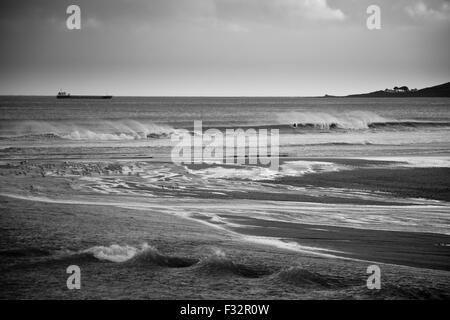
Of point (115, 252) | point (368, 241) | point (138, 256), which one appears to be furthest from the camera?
point (368, 241)

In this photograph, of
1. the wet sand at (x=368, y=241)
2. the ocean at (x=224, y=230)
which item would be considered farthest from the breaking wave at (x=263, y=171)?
the wet sand at (x=368, y=241)

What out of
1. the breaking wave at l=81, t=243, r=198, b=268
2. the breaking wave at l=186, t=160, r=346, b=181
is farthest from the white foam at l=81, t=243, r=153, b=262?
the breaking wave at l=186, t=160, r=346, b=181

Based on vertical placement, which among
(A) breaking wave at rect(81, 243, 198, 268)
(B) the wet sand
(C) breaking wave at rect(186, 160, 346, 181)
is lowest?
(B) the wet sand

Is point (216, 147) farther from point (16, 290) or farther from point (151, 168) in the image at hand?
point (16, 290)

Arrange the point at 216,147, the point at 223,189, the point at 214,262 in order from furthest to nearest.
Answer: the point at 216,147 < the point at 223,189 < the point at 214,262

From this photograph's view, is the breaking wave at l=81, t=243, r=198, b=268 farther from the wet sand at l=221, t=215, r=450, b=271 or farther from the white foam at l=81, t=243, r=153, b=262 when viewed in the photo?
the wet sand at l=221, t=215, r=450, b=271

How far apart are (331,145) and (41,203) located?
20.5 m

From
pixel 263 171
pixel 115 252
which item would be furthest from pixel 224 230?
pixel 263 171

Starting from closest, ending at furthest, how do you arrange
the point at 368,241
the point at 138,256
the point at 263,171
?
the point at 138,256 → the point at 368,241 → the point at 263,171

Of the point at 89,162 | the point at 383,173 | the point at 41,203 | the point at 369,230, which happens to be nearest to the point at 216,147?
the point at 89,162

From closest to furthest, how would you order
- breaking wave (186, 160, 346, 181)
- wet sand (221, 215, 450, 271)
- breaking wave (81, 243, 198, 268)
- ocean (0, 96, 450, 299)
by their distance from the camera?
1. ocean (0, 96, 450, 299)
2. breaking wave (81, 243, 198, 268)
3. wet sand (221, 215, 450, 271)
4. breaking wave (186, 160, 346, 181)

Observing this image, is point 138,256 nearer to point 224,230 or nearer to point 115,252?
point 115,252

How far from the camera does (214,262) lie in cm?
679

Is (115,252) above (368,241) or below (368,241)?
above
